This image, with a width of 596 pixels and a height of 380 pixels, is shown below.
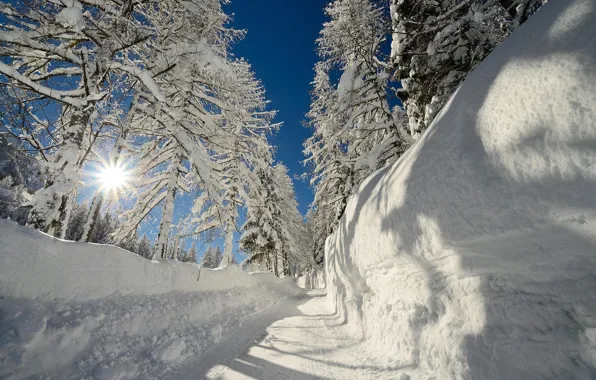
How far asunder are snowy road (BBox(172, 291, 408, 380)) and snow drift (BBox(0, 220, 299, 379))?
45 cm

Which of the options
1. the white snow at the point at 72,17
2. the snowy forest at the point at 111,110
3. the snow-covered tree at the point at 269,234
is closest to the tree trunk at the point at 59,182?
the snowy forest at the point at 111,110

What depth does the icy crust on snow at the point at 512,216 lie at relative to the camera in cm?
162

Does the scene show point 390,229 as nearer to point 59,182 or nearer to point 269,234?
point 59,182

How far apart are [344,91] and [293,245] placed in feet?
52.9

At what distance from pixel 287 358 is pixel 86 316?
322cm

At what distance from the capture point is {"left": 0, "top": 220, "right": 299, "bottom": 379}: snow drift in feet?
9.66

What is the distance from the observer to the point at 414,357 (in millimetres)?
3406

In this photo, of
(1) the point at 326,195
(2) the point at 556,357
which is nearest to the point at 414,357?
(2) the point at 556,357

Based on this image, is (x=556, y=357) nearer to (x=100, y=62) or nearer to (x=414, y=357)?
(x=414, y=357)

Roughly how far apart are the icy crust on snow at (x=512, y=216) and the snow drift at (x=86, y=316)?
12.6 feet

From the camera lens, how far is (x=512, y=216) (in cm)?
196

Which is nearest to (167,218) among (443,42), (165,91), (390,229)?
(165,91)

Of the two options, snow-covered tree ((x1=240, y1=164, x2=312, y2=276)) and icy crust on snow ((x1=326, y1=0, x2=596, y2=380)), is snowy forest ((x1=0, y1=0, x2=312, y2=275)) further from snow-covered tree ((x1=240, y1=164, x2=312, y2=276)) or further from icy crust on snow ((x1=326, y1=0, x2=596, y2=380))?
snow-covered tree ((x1=240, y1=164, x2=312, y2=276))

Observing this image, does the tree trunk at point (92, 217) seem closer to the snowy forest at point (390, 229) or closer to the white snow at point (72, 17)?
the snowy forest at point (390, 229)
